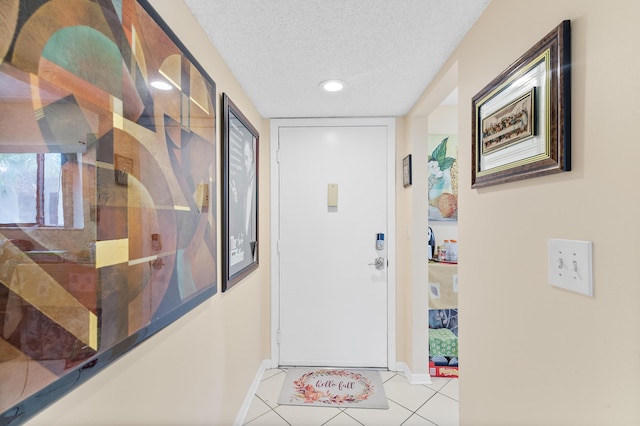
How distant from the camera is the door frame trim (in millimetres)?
2645

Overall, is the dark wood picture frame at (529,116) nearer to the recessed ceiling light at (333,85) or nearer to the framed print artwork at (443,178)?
the recessed ceiling light at (333,85)

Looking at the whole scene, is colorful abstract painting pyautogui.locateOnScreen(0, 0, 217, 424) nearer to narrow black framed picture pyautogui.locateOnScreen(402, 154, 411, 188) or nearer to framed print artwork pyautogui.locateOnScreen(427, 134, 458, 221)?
narrow black framed picture pyautogui.locateOnScreen(402, 154, 411, 188)

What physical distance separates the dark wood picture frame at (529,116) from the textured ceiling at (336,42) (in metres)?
0.43

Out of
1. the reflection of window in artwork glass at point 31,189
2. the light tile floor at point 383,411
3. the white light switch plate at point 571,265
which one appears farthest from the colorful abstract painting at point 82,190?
the light tile floor at point 383,411

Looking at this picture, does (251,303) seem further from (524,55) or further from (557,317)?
(524,55)

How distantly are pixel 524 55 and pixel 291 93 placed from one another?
1.48 metres

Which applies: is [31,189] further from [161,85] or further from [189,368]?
[189,368]

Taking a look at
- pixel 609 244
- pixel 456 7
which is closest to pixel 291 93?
pixel 456 7

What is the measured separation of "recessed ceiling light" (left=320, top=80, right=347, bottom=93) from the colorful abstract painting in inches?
41.5

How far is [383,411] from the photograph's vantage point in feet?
6.81

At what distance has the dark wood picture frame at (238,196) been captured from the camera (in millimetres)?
1651

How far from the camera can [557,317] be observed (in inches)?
34.4

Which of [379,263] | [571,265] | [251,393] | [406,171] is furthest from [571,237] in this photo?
[251,393]

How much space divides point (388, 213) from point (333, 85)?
3.79 feet
